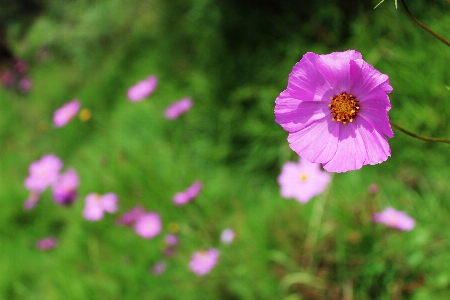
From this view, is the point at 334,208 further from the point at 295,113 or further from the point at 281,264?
the point at 295,113

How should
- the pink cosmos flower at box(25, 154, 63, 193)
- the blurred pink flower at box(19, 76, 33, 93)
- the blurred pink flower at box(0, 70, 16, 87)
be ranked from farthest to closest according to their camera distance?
1. the blurred pink flower at box(0, 70, 16, 87)
2. the blurred pink flower at box(19, 76, 33, 93)
3. the pink cosmos flower at box(25, 154, 63, 193)

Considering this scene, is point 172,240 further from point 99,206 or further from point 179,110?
point 179,110

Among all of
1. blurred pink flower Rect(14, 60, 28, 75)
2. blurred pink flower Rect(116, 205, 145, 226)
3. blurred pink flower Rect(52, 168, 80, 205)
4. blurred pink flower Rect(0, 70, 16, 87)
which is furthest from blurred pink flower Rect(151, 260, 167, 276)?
blurred pink flower Rect(0, 70, 16, 87)

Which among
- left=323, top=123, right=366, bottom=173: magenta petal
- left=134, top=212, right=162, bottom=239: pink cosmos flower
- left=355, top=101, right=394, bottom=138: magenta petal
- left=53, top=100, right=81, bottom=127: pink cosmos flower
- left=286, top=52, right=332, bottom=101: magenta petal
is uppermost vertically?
left=286, top=52, right=332, bottom=101: magenta petal

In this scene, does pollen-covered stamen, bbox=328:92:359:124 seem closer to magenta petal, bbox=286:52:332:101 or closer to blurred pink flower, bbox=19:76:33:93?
magenta petal, bbox=286:52:332:101

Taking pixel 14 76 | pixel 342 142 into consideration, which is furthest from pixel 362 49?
pixel 14 76

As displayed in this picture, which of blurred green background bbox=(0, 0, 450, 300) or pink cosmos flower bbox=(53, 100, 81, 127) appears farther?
pink cosmos flower bbox=(53, 100, 81, 127)
